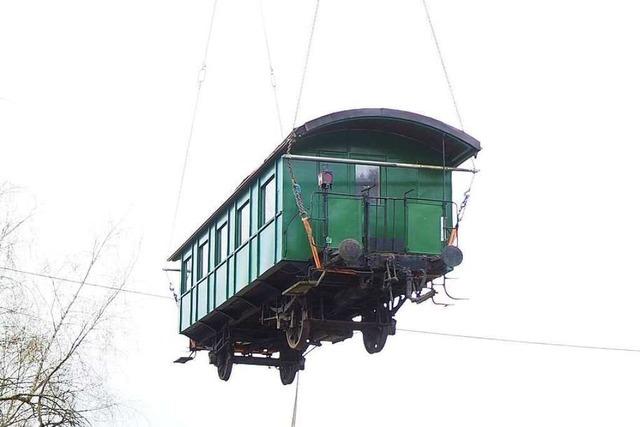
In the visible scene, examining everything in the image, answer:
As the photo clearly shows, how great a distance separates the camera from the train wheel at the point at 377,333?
773 inches

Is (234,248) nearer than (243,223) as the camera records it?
No

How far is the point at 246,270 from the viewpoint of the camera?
19.8 meters

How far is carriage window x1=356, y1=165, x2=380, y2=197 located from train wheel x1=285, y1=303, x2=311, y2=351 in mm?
2221

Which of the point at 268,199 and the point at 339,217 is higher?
the point at 268,199

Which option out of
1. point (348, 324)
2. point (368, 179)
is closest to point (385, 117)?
point (368, 179)

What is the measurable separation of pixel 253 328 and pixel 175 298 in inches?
140

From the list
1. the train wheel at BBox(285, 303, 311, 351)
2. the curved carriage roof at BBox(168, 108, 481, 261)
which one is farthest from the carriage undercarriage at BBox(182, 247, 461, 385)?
the curved carriage roof at BBox(168, 108, 481, 261)

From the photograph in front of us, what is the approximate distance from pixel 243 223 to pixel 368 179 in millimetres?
3034

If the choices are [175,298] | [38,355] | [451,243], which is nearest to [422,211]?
[451,243]

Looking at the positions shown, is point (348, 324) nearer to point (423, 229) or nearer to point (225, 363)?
point (423, 229)

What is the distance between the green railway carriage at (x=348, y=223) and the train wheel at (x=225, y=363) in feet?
12.4

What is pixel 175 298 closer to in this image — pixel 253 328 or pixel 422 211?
pixel 253 328

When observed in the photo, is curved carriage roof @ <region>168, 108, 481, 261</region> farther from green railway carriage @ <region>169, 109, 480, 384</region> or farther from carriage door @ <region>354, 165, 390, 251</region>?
carriage door @ <region>354, 165, 390, 251</region>

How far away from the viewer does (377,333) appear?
19.7 metres
